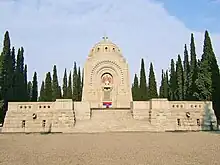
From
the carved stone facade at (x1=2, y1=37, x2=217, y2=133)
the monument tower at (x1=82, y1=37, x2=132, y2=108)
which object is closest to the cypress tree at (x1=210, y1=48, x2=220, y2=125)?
the carved stone facade at (x1=2, y1=37, x2=217, y2=133)

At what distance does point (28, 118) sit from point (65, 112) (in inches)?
134

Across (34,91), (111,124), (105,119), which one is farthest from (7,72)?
(111,124)

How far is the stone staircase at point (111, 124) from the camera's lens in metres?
23.7

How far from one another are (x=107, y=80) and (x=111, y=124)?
16.6 m

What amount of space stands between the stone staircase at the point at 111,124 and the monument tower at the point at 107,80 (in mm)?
12233

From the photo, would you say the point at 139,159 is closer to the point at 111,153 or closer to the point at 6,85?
the point at 111,153

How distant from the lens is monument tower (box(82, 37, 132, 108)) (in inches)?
1531

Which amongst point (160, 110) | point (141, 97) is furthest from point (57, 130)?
point (141, 97)

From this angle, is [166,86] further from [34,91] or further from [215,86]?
[34,91]

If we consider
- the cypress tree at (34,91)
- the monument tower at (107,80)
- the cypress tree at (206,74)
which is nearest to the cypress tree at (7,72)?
the monument tower at (107,80)

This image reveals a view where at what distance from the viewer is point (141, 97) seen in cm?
4769

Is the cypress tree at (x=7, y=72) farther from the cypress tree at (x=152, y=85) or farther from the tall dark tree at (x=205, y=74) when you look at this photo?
the tall dark tree at (x=205, y=74)

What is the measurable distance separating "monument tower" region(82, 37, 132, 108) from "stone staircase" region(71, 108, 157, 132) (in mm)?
12233

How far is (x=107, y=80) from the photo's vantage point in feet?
133
